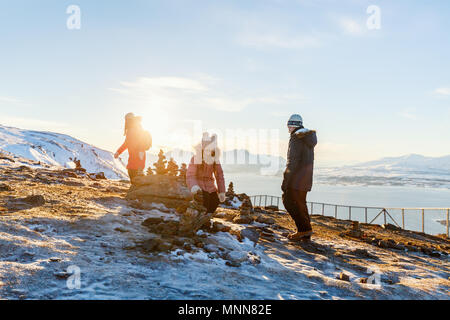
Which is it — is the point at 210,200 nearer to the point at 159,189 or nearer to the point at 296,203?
the point at 296,203

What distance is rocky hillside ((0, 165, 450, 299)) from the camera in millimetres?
2984

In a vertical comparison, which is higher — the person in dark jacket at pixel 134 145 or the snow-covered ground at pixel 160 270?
the person in dark jacket at pixel 134 145

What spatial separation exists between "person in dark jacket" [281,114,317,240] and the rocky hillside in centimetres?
88

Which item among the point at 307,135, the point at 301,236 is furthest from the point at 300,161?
the point at 301,236

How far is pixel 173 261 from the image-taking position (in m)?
3.85

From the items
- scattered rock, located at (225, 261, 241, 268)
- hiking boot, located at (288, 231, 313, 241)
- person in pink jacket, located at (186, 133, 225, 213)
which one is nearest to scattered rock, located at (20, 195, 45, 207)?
person in pink jacket, located at (186, 133, 225, 213)

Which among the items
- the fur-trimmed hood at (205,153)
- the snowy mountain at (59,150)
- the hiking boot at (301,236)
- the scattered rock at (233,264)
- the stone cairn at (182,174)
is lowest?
the hiking boot at (301,236)

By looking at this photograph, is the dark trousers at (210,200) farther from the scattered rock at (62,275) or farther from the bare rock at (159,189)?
the scattered rock at (62,275)

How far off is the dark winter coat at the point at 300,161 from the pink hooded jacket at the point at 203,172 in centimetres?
153

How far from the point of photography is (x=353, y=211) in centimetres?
17675

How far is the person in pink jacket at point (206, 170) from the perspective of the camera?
21.0 feet

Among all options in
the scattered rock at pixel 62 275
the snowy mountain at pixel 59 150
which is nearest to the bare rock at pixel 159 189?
the scattered rock at pixel 62 275

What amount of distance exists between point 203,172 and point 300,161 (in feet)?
6.82
